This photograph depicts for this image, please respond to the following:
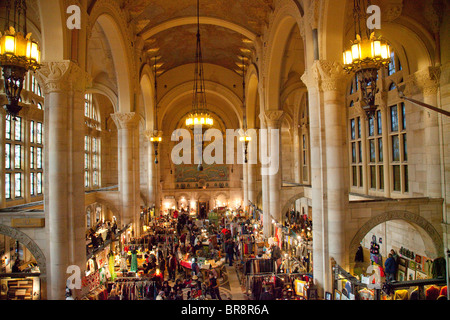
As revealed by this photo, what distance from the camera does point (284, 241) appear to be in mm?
13734

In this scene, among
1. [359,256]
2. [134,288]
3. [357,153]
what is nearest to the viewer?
[134,288]

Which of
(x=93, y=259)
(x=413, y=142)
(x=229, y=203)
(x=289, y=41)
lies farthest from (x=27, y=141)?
(x=229, y=203)

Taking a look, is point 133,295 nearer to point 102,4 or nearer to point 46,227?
point 46,227

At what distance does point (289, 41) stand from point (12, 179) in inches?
569

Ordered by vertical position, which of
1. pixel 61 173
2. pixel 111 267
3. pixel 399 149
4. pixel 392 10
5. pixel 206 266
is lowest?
pixel 111 267

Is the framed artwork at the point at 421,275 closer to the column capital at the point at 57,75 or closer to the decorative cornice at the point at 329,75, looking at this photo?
the decorative cornice at the point at 329,75

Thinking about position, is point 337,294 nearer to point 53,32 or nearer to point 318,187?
point 318,187

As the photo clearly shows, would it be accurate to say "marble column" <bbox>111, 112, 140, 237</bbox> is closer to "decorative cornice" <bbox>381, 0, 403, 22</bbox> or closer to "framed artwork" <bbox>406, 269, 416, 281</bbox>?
"decorative cornice" <bbox>381, 0, 403, 22</bbox>

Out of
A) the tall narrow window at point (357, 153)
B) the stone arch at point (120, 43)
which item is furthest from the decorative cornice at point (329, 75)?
the tall narrow window at point (357, 153)

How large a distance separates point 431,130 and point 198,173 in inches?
885

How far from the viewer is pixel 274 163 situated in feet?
53.1

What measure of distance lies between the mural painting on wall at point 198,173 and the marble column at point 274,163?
14779 millimetres

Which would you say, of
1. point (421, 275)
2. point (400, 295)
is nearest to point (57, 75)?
point (400, 295)

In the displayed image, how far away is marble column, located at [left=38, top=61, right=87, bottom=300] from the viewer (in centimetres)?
813
